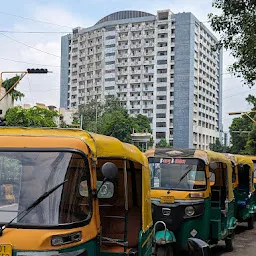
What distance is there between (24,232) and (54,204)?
37 centimetres

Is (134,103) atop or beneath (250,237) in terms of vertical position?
atop

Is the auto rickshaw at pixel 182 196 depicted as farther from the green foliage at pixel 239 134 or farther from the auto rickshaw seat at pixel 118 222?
the green foliage at pixel 239 134

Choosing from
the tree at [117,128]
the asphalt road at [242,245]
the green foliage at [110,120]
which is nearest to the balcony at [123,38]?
the green foliage at [110,120]

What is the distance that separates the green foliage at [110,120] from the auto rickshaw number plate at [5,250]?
57.8 m

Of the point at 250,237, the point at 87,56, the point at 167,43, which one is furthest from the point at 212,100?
the point at 250,237

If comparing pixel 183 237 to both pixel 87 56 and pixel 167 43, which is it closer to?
pixel 167 43

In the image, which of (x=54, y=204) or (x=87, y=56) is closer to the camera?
(x=54, y=204)

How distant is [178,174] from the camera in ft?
31.8

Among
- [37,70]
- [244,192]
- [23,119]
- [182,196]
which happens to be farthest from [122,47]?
[182,196]

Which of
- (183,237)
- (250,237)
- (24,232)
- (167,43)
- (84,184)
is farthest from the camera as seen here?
(167,43)

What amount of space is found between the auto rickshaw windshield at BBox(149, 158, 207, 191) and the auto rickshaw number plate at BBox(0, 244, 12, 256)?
5953 millimetres

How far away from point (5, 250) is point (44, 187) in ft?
2.15

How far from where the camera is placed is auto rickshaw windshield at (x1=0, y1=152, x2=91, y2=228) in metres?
4.18

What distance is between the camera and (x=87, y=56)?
4668 inches
